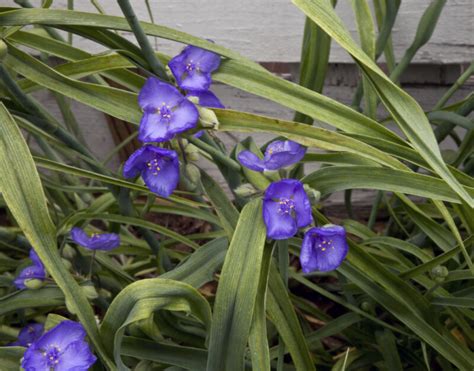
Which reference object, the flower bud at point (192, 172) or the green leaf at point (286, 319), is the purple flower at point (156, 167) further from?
the green leaf at point (286, 319)

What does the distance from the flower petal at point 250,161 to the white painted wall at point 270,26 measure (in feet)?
2.35

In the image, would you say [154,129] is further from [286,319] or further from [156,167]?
[286,319]

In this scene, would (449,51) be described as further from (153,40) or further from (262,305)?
(262,305)

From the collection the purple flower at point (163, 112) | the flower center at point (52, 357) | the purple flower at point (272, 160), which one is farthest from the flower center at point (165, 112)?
the flower center at point (52, 357)

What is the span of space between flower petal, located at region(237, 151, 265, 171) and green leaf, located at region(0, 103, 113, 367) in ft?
0.73

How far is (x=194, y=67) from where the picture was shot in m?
0.86

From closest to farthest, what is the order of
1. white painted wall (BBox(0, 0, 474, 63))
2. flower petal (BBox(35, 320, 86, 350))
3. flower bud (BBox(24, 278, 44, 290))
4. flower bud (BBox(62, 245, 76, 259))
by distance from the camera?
flower petal (BBox(35, 320, 86, 350))
flower bud (BBox(24, 278, 44, 290))
flower bud (BBox(62, 245, 76, 259))
white painted wall (BBox(0, 0, 474, 63))

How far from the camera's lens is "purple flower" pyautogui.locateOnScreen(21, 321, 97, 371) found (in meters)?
0.84

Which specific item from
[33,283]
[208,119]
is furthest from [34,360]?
[208,119]

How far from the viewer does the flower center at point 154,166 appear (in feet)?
2.59

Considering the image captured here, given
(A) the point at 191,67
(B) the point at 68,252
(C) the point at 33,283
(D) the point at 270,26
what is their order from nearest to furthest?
(A) the point at 191,67, (C) the point at 33,283, (B) the point at 68,252, (D) the point at 270,26

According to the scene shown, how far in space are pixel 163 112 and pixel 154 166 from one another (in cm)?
7

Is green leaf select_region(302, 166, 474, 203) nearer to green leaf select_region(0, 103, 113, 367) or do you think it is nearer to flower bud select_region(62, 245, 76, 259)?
green leaf select_region(0, 103, 113, 367)

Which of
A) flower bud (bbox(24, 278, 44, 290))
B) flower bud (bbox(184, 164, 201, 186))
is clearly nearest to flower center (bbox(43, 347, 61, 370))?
flower bud (bbox(24, 278, 44, 290))
